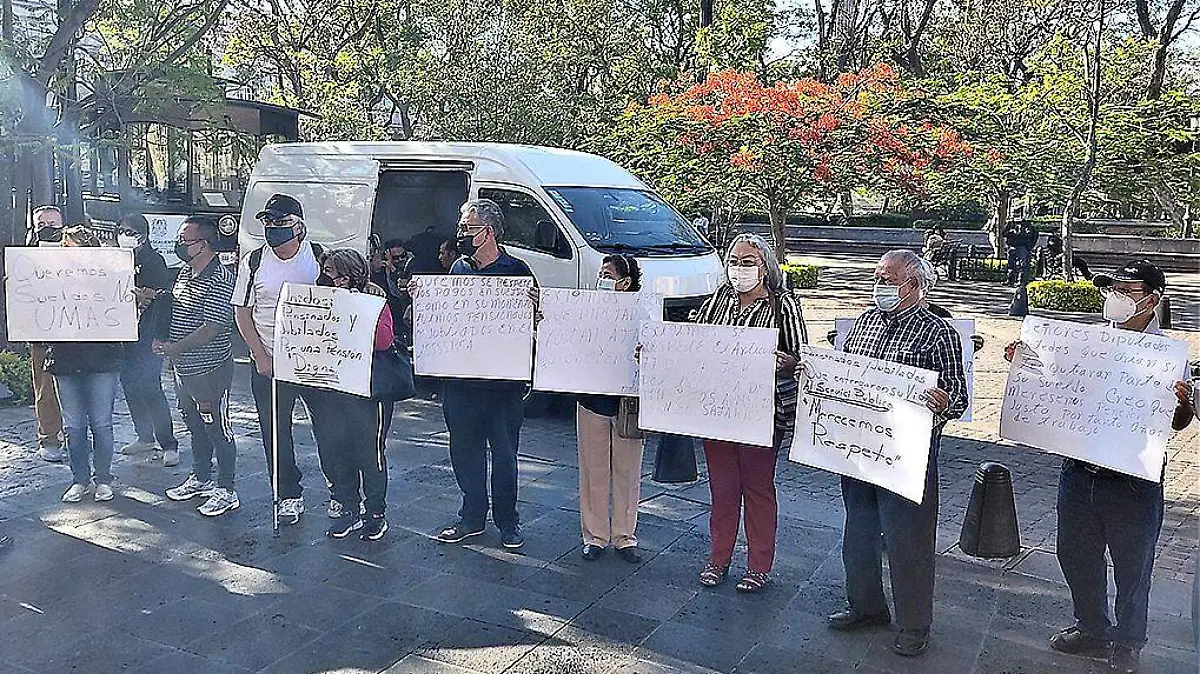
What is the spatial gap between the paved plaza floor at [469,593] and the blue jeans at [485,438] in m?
0.27

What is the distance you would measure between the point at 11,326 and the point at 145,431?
1710 millimetres

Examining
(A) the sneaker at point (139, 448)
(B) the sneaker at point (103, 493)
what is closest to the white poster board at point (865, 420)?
(B) the sneaker at point (103, 493)

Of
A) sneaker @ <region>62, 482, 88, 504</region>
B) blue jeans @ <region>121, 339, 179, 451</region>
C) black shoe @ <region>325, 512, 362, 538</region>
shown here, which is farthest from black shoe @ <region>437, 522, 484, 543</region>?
blue jeans @ <region>121, 339, 179, 451</region>

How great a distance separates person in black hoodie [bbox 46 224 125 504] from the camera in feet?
21.2

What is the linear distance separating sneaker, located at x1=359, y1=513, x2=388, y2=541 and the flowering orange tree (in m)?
11.8

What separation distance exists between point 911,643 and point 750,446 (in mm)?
1125

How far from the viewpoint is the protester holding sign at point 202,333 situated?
621cm

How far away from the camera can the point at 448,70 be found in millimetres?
18203

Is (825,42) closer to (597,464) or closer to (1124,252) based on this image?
(1124,252)

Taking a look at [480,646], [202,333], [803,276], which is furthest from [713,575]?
[803,276]

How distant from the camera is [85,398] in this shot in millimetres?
6578

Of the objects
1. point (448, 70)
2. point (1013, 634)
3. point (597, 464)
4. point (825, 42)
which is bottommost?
point (1013, 634)

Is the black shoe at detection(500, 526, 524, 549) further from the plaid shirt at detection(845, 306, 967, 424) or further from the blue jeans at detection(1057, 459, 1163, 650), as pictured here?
the blue jeans at detection(1057, 459, 1163, 650)

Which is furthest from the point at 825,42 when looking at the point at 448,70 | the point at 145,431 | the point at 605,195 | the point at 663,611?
the point at 663,611
